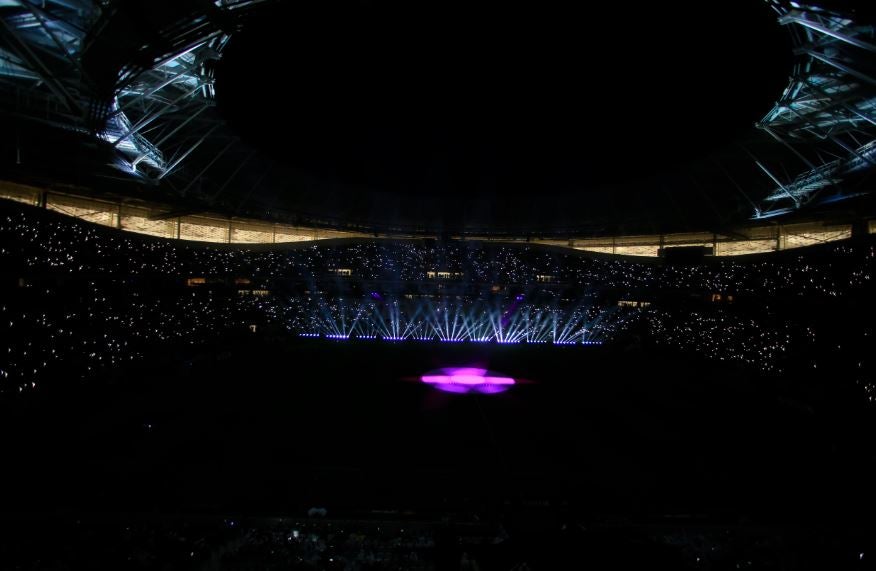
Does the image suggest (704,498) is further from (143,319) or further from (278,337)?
(143,319)

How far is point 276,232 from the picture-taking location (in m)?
44.8

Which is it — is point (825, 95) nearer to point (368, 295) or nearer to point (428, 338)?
point (428, 338)

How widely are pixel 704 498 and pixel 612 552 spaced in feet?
36.8

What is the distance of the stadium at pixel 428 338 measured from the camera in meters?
11.5

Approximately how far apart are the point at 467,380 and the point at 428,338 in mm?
12203

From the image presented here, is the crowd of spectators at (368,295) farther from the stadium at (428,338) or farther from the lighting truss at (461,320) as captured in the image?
the stadium at (428,338)

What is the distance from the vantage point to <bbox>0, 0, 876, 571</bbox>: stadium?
11.5 meters

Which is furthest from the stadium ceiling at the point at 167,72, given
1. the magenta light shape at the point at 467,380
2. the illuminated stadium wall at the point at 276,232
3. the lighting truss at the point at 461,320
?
the magenta light shape at the point at 467,380

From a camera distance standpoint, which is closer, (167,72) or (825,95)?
(167,72)

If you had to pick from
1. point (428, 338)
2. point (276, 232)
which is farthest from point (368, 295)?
point (276, 232)

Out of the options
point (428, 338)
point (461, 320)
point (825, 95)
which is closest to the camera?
point (825, 95)

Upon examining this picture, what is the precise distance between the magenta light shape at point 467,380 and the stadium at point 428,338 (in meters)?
0.26

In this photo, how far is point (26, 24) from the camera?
45.1 ft

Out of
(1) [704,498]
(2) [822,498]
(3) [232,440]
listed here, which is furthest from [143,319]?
(2) [822,498]
